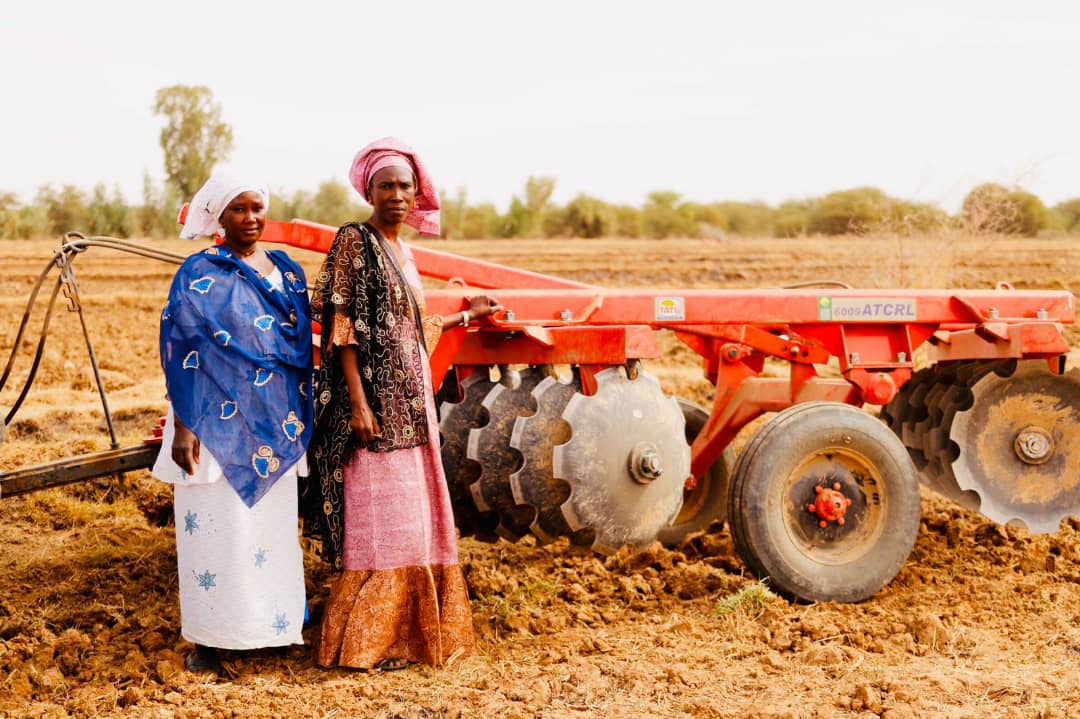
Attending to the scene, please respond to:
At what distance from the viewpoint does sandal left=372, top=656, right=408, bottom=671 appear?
4148 mm

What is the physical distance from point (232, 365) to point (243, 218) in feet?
1.68

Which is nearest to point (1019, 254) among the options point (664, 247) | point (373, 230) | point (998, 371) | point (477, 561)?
point (664, 247)

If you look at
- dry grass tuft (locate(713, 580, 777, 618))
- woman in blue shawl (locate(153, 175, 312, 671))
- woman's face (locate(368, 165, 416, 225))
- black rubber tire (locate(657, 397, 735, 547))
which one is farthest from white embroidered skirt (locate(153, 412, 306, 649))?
black rubber tire (locate(657, 397, 735, 547))

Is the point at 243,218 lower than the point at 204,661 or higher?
higher

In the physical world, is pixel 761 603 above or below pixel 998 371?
below

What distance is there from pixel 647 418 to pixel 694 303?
0.68 metres

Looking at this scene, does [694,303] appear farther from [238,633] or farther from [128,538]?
[128,538]

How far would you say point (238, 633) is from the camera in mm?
4066

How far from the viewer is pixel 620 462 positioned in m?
4.83

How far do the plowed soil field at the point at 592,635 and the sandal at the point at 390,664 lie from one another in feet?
0.12

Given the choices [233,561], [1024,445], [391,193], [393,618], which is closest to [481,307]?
[391,193]

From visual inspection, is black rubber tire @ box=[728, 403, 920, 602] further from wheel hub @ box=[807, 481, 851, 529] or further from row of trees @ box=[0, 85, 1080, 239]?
row of trees @ box=[0, 85, 1080, 239]

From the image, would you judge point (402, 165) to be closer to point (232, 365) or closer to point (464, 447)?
point (232, 365)

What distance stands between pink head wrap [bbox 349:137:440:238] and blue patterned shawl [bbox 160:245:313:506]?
0.53 m
